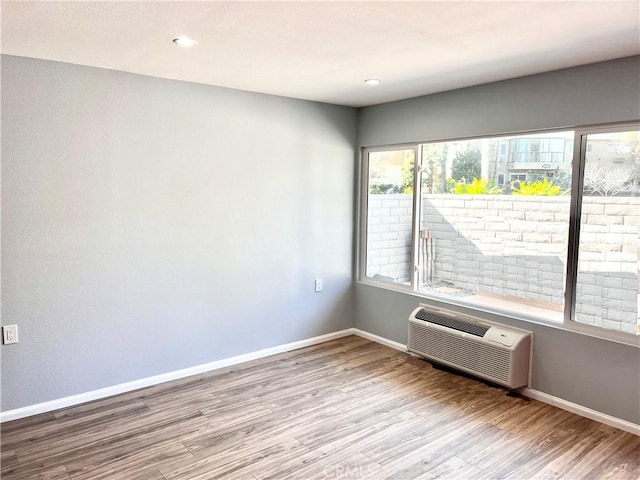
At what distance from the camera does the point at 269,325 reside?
4.14 metres

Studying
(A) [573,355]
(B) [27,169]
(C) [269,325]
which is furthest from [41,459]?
(A) [573,355]

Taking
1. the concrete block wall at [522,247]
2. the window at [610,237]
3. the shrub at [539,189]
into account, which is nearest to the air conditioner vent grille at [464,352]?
the concrete block wall at [522,247]

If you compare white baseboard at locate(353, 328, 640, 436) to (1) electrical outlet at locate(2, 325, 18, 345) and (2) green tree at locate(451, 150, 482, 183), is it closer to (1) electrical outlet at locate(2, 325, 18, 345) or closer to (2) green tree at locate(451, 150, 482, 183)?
(2) green tree at locate(451, 150, 482, 183)

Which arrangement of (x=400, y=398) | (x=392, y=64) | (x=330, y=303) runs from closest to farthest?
(x=392, y=64)
(x=400, y=398)
(x=330, y=303)

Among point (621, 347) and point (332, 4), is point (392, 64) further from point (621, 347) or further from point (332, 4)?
point (621, 347)

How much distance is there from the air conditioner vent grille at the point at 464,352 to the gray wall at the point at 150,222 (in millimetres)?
1036

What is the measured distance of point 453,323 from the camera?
12.4 ft

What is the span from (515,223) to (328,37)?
2.04m

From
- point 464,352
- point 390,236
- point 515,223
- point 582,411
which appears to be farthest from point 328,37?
point 582,411

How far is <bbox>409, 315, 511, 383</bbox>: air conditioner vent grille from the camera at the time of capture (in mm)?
3375

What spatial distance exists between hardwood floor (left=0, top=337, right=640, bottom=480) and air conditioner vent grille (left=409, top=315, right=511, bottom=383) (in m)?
0.14

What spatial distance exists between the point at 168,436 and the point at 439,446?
1.61m

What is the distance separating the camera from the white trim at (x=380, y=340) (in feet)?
14.2

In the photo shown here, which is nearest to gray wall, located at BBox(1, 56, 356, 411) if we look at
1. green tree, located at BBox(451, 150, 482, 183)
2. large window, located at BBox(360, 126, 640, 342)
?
large window, located at BBox(360, 126, 640, 342)
